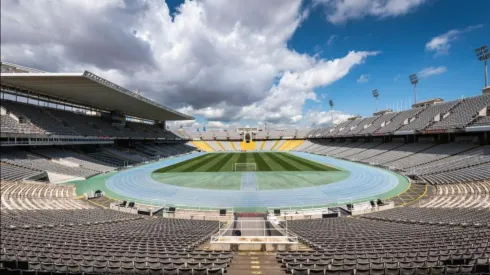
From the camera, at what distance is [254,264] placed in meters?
7.13

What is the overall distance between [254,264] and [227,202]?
1381 cm

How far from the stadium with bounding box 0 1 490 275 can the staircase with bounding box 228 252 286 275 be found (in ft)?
0.19

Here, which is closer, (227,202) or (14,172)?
(227,202)

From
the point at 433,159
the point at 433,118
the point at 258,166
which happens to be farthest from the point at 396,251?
the point at 433,118

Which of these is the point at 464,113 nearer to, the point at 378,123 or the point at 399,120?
the point at 399,120

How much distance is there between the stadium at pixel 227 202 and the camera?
6.67 metres

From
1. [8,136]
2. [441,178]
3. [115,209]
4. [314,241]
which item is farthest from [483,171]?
[8,136]

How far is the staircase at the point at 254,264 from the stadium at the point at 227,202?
2.2 inches

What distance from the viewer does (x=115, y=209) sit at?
1861 centimetres

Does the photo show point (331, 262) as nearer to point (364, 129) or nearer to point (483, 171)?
point (483, 171)

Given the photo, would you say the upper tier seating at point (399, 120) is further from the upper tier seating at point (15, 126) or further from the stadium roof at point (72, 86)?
the upper tier seating at point (15, 126)

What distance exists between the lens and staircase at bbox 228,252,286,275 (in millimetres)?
6594

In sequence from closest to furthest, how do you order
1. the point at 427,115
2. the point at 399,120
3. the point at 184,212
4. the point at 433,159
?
the point at 184,212 < the point at 433,159 < the point at 427,115 < the point at 399,120

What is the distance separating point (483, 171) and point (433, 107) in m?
25.6
